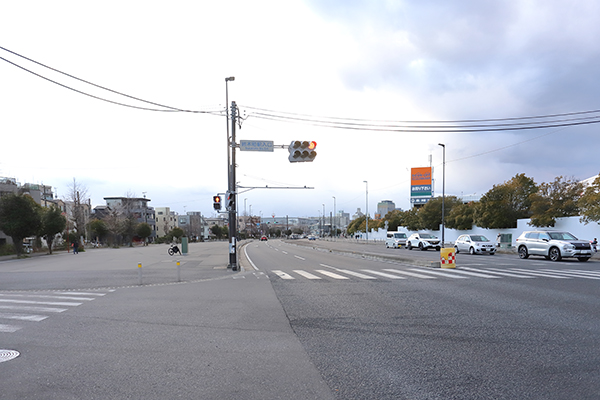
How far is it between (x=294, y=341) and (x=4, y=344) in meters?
4.96

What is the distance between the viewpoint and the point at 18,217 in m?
37.0

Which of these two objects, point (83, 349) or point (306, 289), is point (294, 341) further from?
point (306, 289)

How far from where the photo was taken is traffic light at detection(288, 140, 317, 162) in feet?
57.1

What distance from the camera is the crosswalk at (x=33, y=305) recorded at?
834 centimetres

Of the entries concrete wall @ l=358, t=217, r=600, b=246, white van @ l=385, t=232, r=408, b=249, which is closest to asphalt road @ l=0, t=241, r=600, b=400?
concrete wall @ l=358, t=217, r=600, b=246

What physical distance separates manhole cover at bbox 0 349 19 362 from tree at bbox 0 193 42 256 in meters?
37.6

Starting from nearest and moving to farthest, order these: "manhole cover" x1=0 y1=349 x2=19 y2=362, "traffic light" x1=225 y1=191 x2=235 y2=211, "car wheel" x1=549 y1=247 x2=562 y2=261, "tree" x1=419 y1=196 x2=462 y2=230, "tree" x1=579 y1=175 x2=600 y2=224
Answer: "manhole cover" x1=0 y1=349 x2=19 y2=362, "traffic light" x1=225 y1=191 x2=235 y2=211, "car wheel" x1=549 y1=247 x2=562 y2=261, "tree" x1=579 y1=175 x2=600 y2=224, "tree" x1=419 y1=196 x2=462 y2=230

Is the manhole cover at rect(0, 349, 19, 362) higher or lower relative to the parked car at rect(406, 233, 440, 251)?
higher

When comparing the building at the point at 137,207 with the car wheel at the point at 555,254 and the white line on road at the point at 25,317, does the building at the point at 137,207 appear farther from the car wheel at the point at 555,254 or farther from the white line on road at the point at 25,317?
the white line on road at the point at 25,317

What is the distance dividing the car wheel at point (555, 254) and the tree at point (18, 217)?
144 feet

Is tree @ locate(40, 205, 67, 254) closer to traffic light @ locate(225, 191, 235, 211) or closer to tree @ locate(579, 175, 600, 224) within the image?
traffic light @ locate(225, 191, 235, 211)

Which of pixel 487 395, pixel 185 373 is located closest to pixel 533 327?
pixel 487 395

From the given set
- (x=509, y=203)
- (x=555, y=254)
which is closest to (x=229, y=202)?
(x=555, y=254)

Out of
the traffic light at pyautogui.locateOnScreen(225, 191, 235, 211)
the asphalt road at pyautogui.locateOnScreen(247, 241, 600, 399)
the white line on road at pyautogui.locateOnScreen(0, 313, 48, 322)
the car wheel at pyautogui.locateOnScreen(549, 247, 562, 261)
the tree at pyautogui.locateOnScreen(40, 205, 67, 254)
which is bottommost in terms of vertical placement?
the car wheel at pyautogui.locateOnScreen(549, 247, 562, 261)
